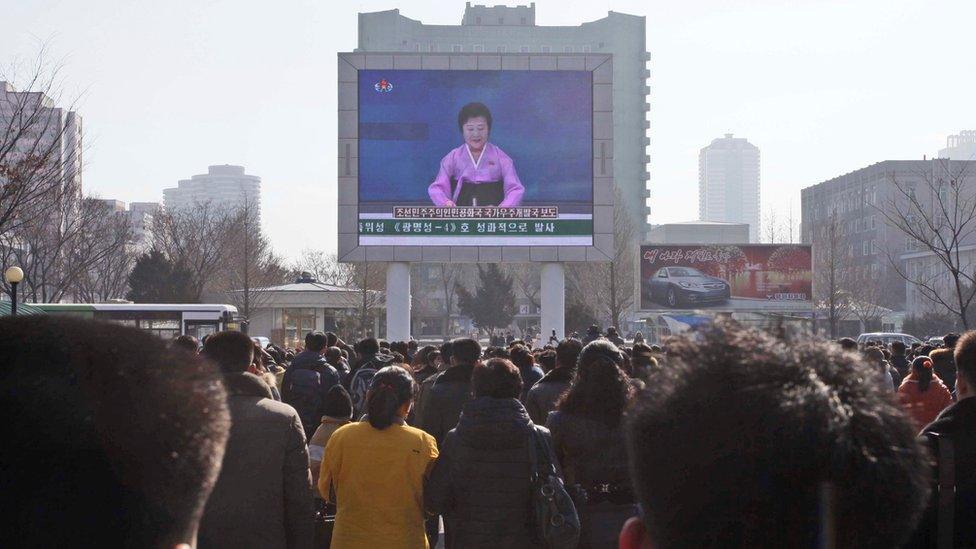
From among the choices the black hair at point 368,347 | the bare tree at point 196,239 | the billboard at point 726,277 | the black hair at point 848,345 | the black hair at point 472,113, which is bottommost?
the black hair at point 368,347

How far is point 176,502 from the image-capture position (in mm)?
1968

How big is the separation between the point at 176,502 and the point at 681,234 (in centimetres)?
9934

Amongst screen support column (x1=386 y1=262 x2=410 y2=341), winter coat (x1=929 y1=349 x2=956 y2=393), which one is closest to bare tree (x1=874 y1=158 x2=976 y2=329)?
winter coat (x1=929 y1=349 x2=956 y2=393)

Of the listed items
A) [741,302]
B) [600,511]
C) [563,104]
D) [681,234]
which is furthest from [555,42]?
[600,511]

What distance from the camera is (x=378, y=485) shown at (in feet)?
21.1

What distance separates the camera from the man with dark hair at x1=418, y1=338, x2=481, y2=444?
384 inches

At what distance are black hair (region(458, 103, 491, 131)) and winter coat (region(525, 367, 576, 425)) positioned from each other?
26.9 m

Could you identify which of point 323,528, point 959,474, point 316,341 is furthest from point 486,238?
point 959,474

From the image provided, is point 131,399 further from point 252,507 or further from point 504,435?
point 504,435

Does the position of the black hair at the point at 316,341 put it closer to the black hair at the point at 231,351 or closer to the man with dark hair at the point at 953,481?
the black hair at the point at 231,351

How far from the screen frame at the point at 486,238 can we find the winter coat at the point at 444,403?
25.6m

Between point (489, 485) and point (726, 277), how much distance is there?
4220 centimetres

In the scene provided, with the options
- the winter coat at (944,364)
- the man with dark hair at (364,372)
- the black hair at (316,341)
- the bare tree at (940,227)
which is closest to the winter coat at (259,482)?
the man with dark hair at (364,372)

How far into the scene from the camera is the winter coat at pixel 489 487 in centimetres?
645
